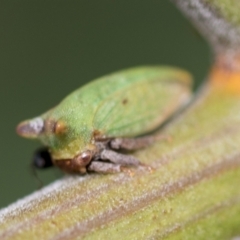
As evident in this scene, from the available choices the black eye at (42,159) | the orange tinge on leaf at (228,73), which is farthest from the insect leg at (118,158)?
the orange tinge on leaf at (228,73)

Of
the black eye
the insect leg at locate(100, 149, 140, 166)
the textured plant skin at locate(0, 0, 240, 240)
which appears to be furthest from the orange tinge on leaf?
the black eye

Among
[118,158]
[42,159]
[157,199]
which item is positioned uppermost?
[42,159]

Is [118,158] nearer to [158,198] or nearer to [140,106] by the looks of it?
[158,198]

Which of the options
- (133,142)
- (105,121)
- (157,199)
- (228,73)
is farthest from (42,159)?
(228,73)

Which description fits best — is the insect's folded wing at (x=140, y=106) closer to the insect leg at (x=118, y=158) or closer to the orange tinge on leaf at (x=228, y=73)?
the insect leg at (x=118, y=158)

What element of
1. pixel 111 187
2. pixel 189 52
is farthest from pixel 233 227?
pixel 189 52

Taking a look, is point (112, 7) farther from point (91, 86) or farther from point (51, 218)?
point (51, 218)
